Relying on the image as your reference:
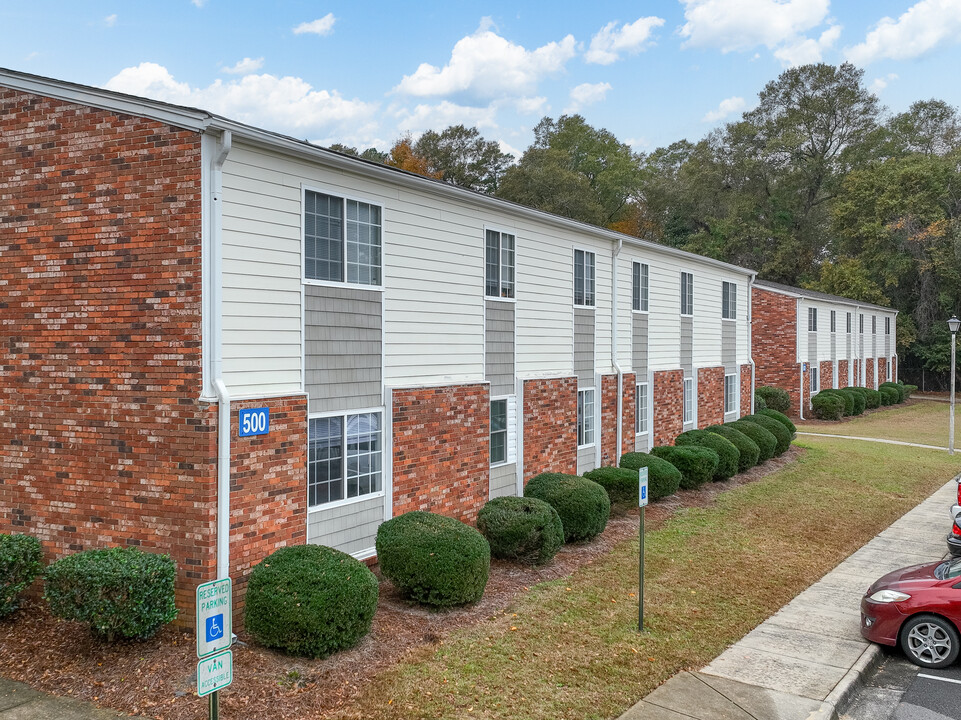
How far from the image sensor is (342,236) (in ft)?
37.1

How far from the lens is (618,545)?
1455 cm

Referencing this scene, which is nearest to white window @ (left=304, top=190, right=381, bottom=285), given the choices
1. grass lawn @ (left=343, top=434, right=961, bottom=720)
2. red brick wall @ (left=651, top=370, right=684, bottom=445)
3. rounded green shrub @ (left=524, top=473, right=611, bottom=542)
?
grass lawn @ (left=343, top=434, right=961, bottom=720)

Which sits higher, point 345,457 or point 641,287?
point 641,287

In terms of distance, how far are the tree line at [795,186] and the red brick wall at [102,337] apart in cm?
4258

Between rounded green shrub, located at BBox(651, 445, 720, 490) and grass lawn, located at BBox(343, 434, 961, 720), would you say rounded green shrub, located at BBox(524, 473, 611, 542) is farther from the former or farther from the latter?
rounded green shrub, located at BBox(651, 445, 720, 490)

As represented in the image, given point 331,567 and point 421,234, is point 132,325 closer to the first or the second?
point 331,567

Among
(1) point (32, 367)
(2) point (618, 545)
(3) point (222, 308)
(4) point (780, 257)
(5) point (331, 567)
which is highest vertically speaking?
(4) point (780, 257)

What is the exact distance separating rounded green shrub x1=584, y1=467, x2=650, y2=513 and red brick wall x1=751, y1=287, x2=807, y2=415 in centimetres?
2355

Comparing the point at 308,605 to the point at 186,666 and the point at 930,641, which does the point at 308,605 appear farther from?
the point at 930,641

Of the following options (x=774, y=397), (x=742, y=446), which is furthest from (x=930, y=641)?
(x=774, y=397)

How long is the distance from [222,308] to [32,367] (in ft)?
9.80

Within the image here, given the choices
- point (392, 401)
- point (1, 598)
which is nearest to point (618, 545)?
point (392, 401)

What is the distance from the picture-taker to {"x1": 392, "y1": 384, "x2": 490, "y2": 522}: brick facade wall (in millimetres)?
12430

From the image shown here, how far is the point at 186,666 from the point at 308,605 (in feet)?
4.43
